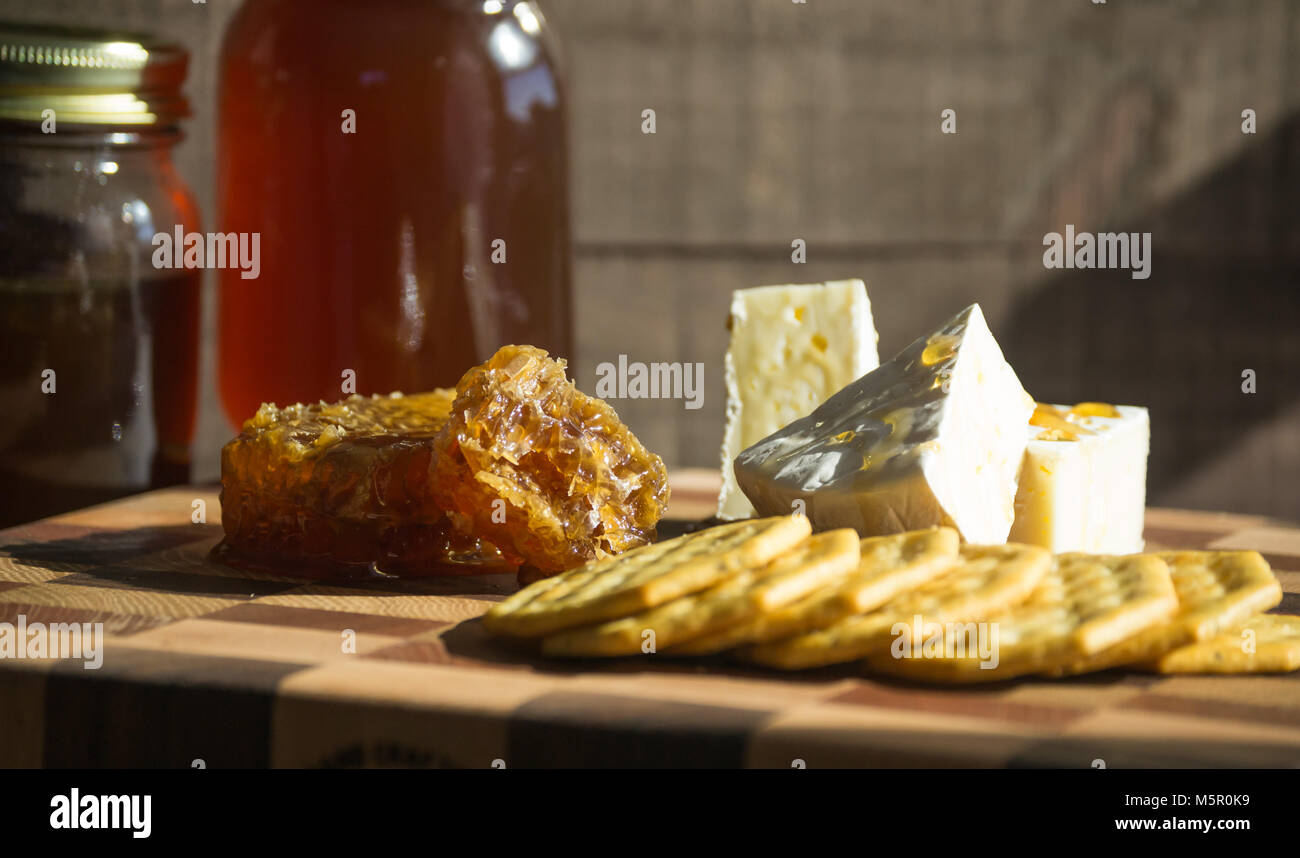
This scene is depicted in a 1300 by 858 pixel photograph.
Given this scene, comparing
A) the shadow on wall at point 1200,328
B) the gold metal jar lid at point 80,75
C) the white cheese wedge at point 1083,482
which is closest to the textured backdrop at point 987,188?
the shadow on wall at point 1200,328

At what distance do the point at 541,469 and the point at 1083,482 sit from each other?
55cm

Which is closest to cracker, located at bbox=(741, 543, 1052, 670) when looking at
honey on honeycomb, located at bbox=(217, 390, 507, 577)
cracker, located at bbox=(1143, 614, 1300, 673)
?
cracker, located at bbox=(1143, 614, 1300, 673)

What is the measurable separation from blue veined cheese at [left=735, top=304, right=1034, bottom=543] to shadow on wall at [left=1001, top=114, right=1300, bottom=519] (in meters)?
1.29

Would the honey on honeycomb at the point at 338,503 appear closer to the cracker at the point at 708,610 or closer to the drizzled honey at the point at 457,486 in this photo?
the drizzled honey at the point at 457,486

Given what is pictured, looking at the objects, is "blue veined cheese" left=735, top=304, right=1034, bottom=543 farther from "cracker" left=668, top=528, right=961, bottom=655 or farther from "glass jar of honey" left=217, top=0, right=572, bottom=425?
"glass jar of honey" left=217, top=0, right=572, bottom=425

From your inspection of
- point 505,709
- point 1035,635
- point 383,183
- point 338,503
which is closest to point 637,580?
point 505,709

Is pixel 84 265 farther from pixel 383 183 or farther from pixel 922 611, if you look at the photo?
pixel 922 611

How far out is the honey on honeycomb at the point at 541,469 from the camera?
1.28 meters

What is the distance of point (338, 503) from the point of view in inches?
53.0

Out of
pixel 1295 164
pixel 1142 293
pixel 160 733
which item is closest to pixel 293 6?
pixel 160 733

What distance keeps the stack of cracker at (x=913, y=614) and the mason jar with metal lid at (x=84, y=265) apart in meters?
0.79

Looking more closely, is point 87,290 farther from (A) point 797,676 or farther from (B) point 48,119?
(A) point 797,676

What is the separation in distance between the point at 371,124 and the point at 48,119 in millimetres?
374

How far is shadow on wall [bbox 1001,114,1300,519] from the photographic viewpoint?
2.62 metres
